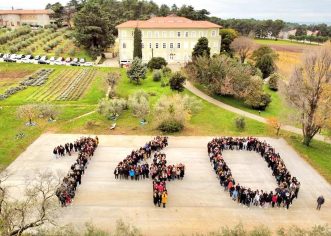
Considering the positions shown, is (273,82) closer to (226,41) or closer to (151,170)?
(226,41)

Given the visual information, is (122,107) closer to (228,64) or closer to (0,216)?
(228,64)

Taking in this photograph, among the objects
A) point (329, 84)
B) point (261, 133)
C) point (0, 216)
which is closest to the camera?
point (0, 216)

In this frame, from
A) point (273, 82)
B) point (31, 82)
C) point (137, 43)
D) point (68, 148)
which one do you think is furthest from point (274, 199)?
point (137, 43)

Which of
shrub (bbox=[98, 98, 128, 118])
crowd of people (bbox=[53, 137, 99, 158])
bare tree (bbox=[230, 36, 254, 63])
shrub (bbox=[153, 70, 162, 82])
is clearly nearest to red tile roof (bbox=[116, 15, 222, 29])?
bare tree (bbox=[230, 36, 254, 63])

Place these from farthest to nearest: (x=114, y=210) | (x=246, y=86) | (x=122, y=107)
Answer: (x=246, y=86) < (x=122, y=107) < (x=114, y=210)

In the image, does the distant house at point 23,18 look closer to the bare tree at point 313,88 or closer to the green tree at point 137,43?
the green tree at point 137,43

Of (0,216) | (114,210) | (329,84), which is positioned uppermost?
(329,84)

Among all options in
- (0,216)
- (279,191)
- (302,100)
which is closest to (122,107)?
(302,100)
